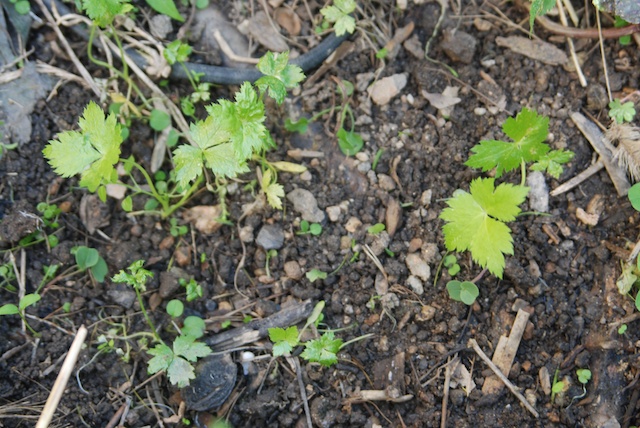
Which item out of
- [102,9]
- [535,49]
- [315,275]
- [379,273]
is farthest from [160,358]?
[535,49]

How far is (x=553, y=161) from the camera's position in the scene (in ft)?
8.32

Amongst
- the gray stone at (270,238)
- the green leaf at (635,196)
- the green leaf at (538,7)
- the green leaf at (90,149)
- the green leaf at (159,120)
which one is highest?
the green leaf at (538,7)

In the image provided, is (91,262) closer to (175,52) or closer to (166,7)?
(175,52)

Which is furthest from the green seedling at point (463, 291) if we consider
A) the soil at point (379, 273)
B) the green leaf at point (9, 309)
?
the green leaf at point (9, 309)

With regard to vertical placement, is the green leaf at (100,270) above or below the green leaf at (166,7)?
below

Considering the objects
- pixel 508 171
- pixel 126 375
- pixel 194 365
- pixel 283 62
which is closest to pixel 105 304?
pixel 126 375

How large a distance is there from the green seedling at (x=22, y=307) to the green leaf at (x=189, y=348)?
2.05ft

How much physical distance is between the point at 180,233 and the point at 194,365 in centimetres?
64

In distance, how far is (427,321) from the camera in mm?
2523

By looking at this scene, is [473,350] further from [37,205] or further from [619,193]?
[37,205]

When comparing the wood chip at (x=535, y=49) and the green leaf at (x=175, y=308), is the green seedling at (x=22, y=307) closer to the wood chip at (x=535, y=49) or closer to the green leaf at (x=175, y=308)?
the green leaf at (x=175, y=308)

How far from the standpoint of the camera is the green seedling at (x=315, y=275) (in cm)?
258

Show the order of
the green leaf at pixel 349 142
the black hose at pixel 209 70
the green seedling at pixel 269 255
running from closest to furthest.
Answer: the green seedling at pixel 269 255
the green leaf at pixel 349 142
the black hose at pixel 209 70

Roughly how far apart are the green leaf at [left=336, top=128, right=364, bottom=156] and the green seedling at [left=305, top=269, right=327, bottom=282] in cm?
62
